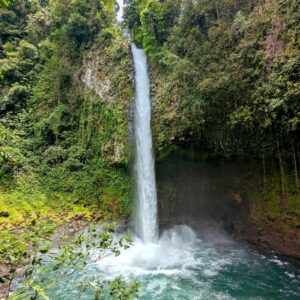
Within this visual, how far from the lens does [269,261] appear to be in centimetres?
1095

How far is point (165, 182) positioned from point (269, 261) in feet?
20.3

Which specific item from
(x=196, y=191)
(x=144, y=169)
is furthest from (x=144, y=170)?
(x=196, y=191)

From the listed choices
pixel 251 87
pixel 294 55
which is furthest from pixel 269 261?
pixel 294 55

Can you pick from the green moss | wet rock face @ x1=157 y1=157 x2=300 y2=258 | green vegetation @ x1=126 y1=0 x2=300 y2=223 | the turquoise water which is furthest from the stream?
the green moss

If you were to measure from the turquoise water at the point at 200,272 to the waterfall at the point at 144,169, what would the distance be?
3.95 ft

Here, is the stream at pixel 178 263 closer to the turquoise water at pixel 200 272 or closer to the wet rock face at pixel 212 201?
the turquoise water at pixel 200 272

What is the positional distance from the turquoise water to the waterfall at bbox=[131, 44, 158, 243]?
47.4 inches

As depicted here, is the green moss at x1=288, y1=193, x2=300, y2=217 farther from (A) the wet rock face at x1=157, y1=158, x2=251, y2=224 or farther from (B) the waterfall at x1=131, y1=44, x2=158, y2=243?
(B) the waterfall at x1=131, y1=44, x2=158, y2=243

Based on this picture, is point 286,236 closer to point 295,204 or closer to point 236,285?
point 295,204

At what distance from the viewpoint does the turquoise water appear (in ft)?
28.7

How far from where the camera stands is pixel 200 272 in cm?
1010

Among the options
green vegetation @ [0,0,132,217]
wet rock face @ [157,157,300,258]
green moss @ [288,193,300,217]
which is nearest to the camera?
green moss @ [288,193,300,217]

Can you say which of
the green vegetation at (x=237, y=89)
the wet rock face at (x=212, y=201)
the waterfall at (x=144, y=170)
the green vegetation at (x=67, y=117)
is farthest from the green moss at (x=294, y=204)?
the green vegetation at (x=67, y=117)

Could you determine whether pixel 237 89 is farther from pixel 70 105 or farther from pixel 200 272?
pixel 70 105
